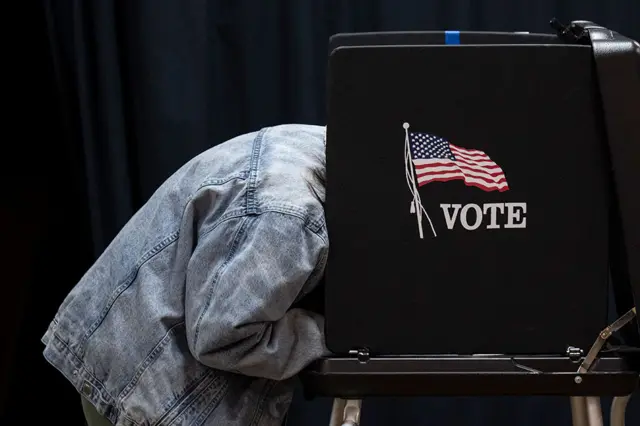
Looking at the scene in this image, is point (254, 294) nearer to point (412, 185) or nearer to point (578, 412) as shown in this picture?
point (412, 185)

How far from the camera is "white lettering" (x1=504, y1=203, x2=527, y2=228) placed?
0.89 metres

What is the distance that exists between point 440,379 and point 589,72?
13.8 inches

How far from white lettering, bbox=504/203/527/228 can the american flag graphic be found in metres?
0.04

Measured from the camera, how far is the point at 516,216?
2.93 feet

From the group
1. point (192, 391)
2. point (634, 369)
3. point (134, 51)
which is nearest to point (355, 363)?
point (192, 391)

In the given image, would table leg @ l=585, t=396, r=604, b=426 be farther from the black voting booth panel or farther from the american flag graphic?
the american flag graphic

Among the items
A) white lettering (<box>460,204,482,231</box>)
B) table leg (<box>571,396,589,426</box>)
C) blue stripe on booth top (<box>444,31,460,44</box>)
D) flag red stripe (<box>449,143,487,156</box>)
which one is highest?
blue stripe on booth top (<box>444,31,460,44</box>)

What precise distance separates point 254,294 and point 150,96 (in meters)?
1.11

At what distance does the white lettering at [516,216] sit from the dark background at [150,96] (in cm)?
104

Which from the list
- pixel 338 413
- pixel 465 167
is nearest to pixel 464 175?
pixel 465 167

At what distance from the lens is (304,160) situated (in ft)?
3.14

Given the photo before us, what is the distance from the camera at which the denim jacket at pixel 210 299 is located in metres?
0.86

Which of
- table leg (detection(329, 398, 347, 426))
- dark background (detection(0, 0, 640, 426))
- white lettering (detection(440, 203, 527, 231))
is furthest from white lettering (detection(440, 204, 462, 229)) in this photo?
dark background (detection(0, 0, 640, 426))

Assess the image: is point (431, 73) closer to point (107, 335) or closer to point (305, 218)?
point (305, 218)
